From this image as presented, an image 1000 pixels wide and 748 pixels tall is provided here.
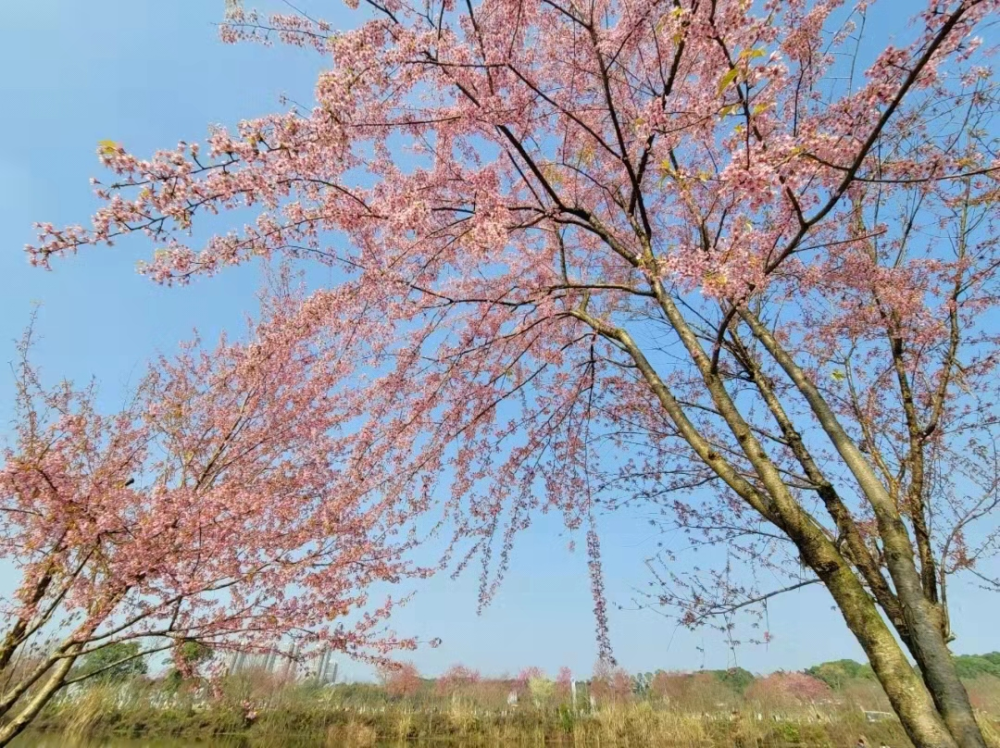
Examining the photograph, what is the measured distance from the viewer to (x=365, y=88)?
9.13 ft

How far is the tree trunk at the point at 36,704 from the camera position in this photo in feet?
12.0

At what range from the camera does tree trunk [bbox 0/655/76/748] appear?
12.0 feet

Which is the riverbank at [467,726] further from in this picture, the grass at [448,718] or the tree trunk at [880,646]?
the tree trunk at [880,646]

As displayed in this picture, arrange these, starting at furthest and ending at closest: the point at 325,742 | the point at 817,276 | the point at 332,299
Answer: the point at 325,742 < the point at 817,276 < the point at 332,299

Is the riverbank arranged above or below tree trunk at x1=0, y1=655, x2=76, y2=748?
below

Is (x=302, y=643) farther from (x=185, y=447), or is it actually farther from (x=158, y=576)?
(x=185, y=447)

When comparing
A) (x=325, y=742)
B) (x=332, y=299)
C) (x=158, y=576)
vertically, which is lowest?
(x=325, y=742)

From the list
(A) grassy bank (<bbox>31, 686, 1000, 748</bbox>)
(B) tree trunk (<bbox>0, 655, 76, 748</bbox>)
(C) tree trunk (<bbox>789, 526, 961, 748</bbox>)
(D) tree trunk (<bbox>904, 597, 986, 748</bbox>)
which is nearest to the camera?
(C) tree trunk (<bbox>789, 526, 961, 748</bbox>)

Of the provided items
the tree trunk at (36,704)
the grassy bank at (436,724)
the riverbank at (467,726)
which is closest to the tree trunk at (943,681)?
the tree trunk at (36,704)

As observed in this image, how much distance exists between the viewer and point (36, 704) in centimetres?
381

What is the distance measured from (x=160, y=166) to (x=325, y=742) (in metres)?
13.6

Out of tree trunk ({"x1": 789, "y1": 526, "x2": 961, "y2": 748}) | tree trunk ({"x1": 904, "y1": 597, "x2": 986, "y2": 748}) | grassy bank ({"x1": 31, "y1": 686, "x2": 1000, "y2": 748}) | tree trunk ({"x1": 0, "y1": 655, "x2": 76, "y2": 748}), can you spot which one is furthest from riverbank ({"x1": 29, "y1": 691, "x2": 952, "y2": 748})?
tree trunk ({"x1": 789, "y1": 526, "x2": 961, "y2": 748})

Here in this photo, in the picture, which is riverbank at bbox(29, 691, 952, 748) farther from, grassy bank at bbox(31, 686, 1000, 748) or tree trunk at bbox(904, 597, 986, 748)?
tree trunk at bbox(904, 597, 986, 748)

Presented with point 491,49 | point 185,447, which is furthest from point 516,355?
point 185,447
